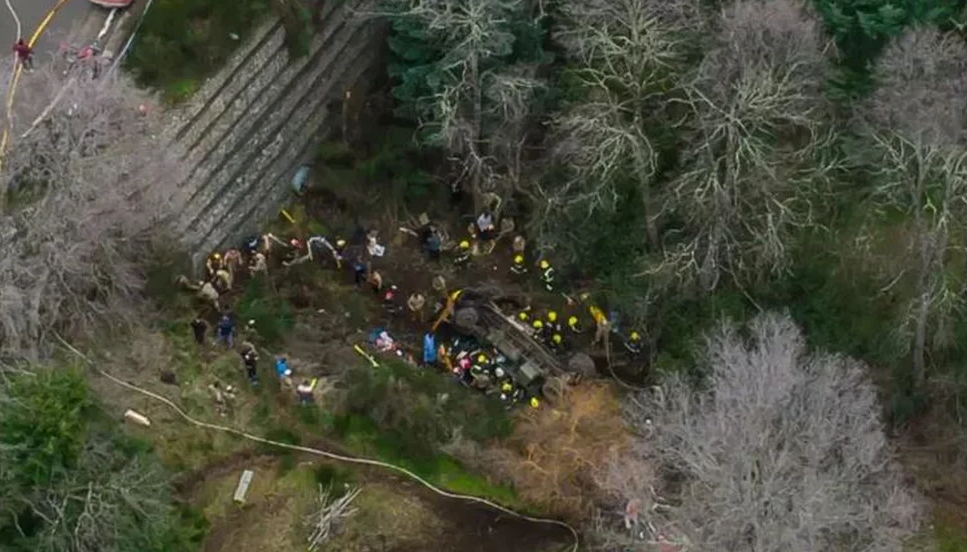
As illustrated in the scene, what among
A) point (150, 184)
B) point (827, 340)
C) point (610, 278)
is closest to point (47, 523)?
point (150, 184)

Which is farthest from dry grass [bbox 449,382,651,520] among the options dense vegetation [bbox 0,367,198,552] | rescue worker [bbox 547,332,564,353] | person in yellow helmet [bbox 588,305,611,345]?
dense vegetation [bbox 0,367,198,552]

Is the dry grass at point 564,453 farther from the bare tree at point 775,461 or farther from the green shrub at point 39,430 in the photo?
the green shrub at point 39,430

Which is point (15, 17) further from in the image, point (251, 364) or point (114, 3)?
point (251, 364)

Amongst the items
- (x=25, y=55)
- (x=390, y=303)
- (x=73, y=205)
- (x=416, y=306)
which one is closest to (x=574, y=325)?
(x=416, y=306)

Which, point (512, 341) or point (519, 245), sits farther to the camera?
point (519, 245)

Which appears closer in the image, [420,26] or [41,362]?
[41,362]

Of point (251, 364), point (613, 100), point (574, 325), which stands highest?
point (613, 100)

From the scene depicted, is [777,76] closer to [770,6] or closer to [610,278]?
[770,6]
